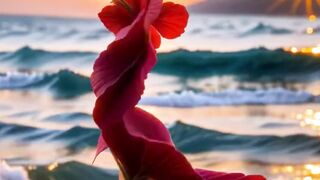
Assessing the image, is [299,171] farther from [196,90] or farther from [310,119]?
[196,90]

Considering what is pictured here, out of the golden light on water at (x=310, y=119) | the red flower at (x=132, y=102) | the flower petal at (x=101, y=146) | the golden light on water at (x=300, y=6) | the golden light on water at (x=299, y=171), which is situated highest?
the red flower at (x=132, y=102)

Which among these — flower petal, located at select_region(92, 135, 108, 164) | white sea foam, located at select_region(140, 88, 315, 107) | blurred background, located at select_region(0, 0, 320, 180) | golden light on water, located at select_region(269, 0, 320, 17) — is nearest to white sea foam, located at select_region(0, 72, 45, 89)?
blurred background, located at select_region(0, 0, 320, 180)

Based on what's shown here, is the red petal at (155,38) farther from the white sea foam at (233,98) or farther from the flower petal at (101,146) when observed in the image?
the white sea foam at (233,98)

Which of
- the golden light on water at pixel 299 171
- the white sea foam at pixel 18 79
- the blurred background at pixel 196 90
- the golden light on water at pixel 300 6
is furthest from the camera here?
the golden light on water at pixel 300 6

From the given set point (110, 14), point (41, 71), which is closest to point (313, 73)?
point (41, 71)

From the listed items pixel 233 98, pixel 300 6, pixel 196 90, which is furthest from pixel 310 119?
pixel 300 6

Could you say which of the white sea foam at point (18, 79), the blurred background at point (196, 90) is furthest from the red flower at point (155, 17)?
the white sea foam at point (18, 79)

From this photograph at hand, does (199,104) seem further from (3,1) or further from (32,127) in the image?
(3,1)
